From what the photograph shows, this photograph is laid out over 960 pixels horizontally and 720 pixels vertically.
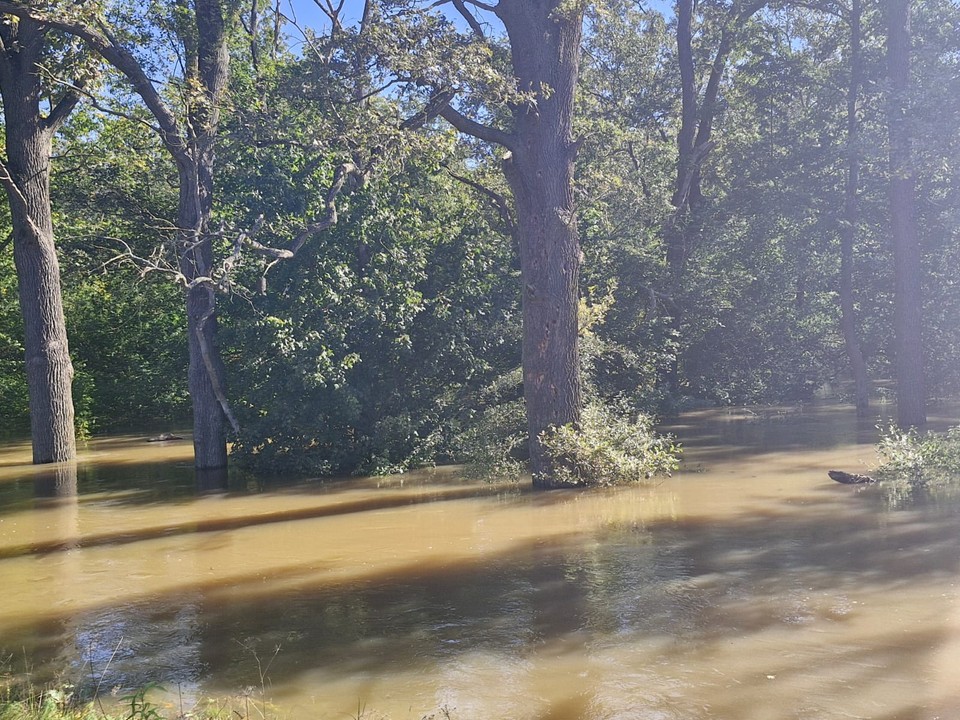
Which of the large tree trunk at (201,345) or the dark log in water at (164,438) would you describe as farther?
the dark log in water at (164,438)

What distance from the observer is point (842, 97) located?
2500 cm

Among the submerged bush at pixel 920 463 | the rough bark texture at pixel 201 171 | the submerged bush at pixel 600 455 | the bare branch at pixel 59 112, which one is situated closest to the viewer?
the submerged bush at pixel 920 463

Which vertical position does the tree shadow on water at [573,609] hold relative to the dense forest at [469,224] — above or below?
below

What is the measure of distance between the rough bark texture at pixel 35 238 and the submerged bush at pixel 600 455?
1124 cm

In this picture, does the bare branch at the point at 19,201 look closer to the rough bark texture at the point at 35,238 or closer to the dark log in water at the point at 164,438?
the rough bark texture at the point at 35,238

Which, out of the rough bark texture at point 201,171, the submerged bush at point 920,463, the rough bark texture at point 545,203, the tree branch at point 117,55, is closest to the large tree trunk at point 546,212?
the rough bark texture at point 545,203

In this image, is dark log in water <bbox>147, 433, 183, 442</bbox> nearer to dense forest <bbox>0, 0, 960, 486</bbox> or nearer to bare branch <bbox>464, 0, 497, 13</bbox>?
dense forest <bbox>0, 0, 960, 486</bbox>

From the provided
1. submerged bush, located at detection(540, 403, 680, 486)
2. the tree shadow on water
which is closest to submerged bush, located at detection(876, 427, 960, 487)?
the tree shadow on water

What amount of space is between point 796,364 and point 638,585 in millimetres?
21172

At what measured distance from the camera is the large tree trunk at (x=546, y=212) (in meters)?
15.1

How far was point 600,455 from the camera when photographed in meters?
14.9

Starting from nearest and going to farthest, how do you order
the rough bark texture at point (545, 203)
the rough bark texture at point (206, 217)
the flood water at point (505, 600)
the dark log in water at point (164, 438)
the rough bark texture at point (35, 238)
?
the flood water at point (505, 600) → the rough bark texture at point (545, 203) → the rough bark texture at point (206, 217) → the rough bark texture at point (35, 238) → the dark log in water at point (164, 438)

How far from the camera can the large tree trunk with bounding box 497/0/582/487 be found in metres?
15.1

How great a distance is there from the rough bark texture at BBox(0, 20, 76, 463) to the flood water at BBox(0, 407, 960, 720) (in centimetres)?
518
